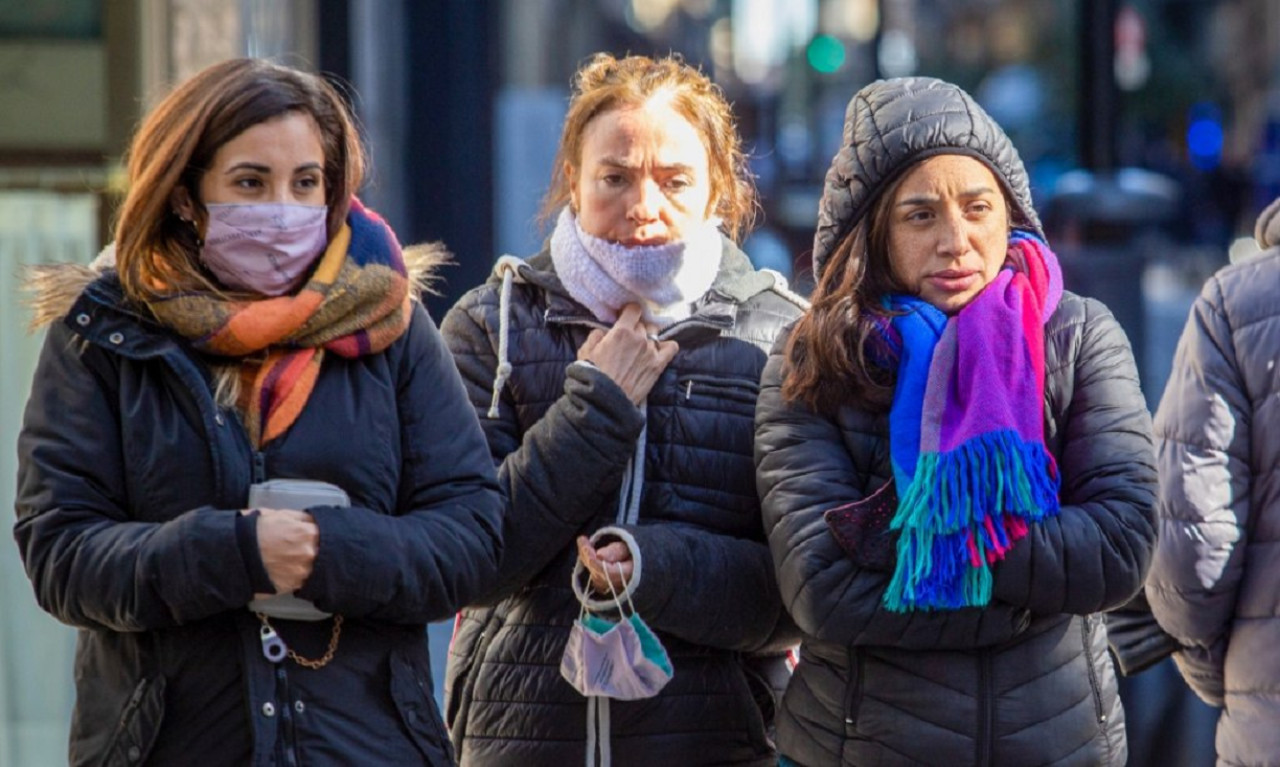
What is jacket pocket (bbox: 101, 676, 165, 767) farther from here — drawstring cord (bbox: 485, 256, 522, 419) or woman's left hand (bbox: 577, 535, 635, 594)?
drawstring cord (bbox: 485, 256, 522, 419)

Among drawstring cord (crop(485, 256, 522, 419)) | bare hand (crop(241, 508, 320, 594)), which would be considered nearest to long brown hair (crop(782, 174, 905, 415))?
drawstring cord (crop(485, 256, 522, 419))

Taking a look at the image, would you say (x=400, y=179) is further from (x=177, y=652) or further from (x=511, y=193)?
(x=177, y=652)

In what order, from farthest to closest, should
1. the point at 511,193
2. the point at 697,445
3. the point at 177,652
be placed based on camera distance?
the point at 511,193 → the point at 697,445 → the point at 177,652

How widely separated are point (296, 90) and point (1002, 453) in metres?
1.34

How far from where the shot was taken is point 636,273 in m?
4.12

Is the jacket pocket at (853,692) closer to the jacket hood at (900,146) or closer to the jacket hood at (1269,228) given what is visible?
the jacket hood at (900,146)

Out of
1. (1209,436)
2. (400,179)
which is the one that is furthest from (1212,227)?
(1209,436)

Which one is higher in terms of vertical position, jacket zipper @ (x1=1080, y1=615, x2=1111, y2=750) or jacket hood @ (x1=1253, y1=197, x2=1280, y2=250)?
jacket hood @ (x1=1253, y1=197, x2=1280, y2=250)

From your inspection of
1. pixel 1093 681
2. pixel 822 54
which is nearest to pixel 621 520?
pixel 1093 681

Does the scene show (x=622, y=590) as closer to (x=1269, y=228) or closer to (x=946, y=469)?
(x=946, y=469)

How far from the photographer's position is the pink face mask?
135 inches

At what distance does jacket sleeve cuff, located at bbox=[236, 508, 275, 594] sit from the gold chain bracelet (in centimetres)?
12

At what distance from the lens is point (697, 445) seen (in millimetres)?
4113

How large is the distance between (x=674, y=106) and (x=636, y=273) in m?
0.35
